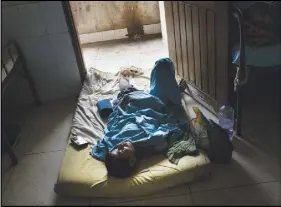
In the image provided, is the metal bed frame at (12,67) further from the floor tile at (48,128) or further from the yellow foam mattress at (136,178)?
the yellow foam mattress at (136,178)

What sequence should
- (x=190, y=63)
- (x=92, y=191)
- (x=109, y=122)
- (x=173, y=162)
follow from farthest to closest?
(x=190, y=63), (x=109, y=122), (x=173, y=162), (x=92, y=191)

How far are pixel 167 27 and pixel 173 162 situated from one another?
41.6 inches

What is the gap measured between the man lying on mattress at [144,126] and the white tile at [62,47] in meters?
0.55

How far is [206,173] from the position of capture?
4.43 ft

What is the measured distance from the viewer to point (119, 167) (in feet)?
4.34

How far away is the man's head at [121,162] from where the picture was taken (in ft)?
4.34

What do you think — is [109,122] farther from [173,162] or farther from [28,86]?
[28,86]

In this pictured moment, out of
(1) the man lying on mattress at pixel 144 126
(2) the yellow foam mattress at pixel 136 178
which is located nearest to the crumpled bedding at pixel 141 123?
(1) the man lying on mattress at pixel 144 126

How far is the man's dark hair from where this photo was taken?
1.32m

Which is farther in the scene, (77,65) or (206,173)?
(77,65)

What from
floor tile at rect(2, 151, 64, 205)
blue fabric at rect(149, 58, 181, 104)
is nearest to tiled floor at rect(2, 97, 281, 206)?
floor tile at rect(2, 151, 64, 205)

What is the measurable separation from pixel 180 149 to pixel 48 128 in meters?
0.95

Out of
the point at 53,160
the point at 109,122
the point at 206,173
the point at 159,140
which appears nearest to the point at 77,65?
the point at 109,122

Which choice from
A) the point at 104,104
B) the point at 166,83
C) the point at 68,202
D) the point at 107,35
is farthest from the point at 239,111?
the point at 68,202
